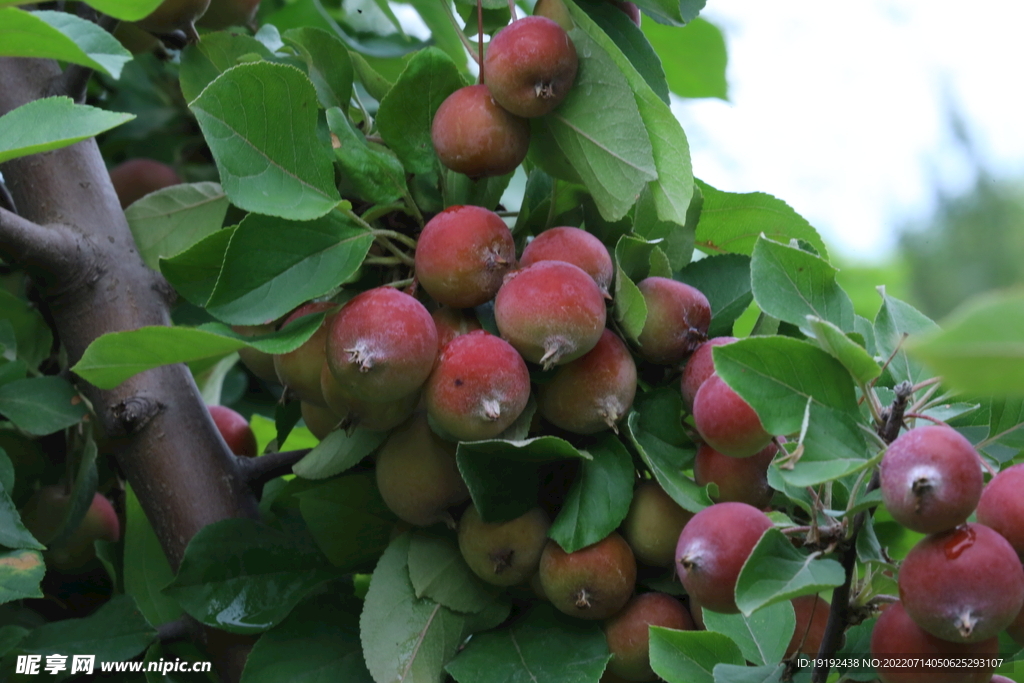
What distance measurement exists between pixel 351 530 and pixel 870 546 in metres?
0.29

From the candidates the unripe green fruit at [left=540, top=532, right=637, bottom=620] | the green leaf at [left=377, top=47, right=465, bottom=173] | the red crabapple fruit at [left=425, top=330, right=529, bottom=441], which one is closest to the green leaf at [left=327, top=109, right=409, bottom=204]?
the green leaf at [left=377, top=47, right=465, bottom=173]

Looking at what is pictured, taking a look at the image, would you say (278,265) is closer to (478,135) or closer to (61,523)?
(478,135)

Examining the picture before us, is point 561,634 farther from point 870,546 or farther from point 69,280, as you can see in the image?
point 69,280

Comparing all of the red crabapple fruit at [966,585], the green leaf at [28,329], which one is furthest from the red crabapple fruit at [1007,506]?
the green leaf at [28,329]

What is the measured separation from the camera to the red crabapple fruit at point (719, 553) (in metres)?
0.37

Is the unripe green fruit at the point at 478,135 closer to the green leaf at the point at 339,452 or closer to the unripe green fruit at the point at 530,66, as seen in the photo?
the unripe green fruit at the point at 530,66

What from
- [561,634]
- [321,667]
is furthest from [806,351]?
[321,667]

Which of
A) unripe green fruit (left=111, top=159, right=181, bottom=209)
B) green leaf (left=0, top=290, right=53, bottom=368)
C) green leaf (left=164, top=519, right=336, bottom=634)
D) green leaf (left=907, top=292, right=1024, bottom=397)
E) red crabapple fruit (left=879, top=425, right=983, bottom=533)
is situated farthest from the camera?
unripe green fruit (left=111, top=159, right=181, bottom=209)

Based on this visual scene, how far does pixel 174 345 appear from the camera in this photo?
0.43 meters

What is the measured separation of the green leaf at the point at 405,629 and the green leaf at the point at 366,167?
20 cm

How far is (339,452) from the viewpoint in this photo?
49 centimetres

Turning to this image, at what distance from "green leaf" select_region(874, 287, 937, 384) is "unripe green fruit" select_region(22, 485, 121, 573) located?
500 mm

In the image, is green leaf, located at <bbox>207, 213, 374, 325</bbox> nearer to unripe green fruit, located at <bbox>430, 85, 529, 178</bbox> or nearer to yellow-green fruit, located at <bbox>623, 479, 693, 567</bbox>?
unripe green fruit, located at <bbox>430, 85, 529, 178</bbox>

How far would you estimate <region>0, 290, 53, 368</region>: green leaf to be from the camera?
0.66m
